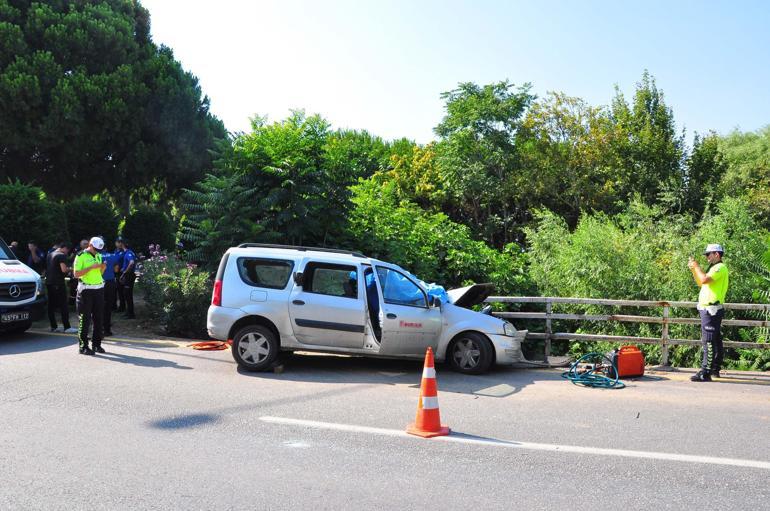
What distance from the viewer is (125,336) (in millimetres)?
A: 12266

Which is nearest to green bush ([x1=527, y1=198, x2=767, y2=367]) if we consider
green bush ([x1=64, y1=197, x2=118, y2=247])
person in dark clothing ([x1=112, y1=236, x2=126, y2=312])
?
person in dark clothing ([x1=112, y1=236, x2=126, y2=312])

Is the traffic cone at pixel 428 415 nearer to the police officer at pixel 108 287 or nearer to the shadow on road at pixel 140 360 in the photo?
the shadow on road at pixel 140 360

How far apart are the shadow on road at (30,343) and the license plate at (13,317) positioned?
37 cm

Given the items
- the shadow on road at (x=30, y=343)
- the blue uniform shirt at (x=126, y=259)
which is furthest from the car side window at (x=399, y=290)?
the blue uniform shirt at (x=126, y=259)

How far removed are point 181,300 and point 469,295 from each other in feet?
18.4

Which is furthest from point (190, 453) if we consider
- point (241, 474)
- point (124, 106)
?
point (124, 106)

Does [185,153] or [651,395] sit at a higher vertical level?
[185,153]

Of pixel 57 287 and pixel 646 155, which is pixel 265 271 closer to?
pixel 57 287

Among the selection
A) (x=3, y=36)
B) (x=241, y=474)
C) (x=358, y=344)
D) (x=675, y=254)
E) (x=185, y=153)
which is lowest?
(x=241, y=474)

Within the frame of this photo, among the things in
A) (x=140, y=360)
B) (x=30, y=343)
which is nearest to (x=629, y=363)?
(x=140, y=360)

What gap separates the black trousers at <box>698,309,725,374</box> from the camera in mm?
9383

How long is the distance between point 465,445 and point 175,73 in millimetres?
26274

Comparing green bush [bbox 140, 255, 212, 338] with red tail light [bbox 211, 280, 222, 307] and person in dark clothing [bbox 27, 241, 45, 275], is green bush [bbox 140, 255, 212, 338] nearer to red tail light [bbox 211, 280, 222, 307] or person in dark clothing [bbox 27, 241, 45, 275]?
red tail light [bbox 211, 280, 222, 307]

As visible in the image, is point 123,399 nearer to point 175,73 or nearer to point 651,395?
point 651,395
